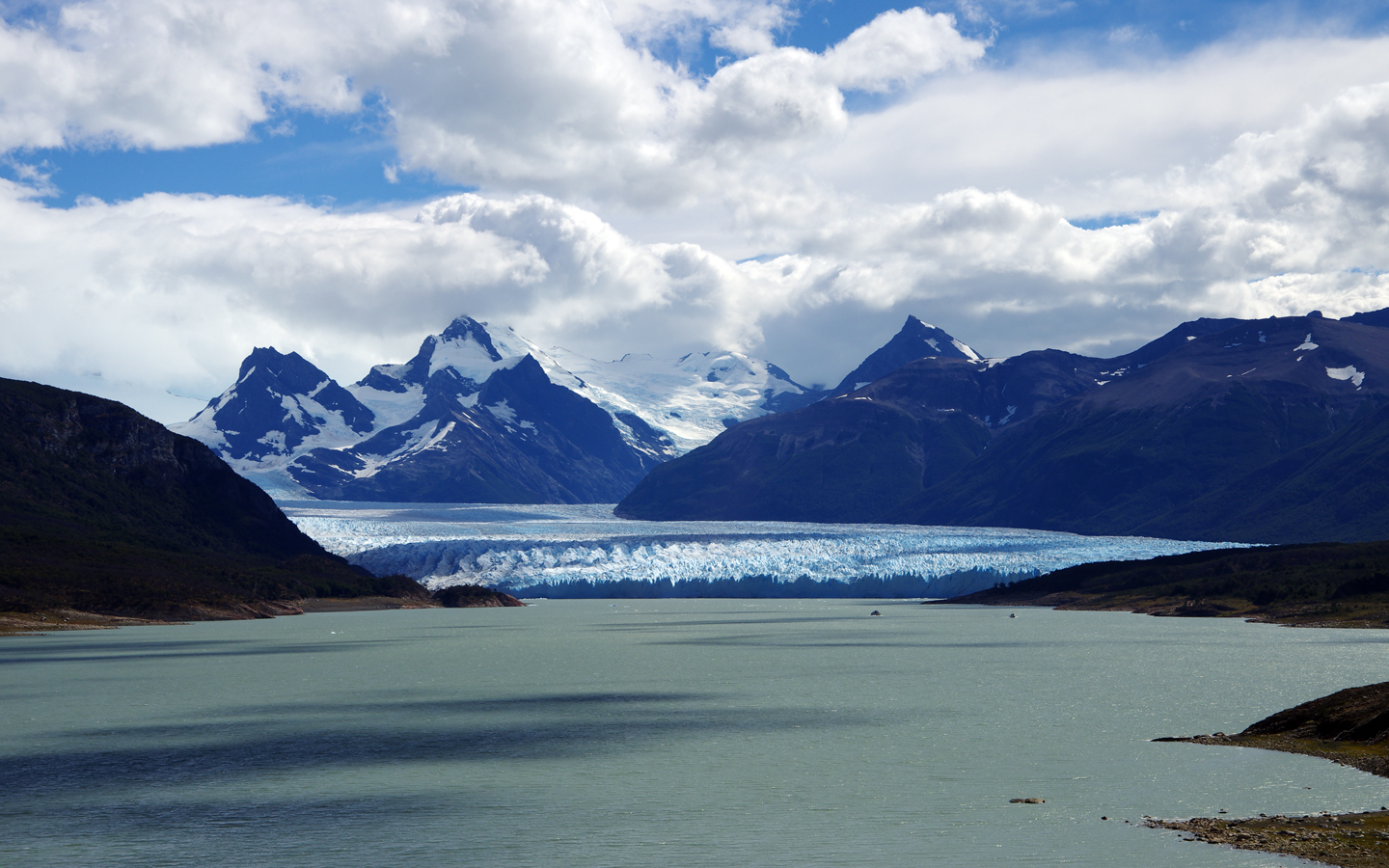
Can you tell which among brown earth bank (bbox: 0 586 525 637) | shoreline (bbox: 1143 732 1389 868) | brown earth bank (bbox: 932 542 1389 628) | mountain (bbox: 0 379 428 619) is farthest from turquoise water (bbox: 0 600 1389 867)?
mountain (bbox: 0 379 428 619)

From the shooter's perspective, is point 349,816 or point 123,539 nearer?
point 349,816

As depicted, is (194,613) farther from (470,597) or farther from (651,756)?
(651,756)

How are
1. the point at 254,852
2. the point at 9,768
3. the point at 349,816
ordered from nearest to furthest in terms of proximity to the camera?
the point at 254,852
the point at 349,816
the point at 9,768

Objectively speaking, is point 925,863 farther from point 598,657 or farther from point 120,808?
point 598,657

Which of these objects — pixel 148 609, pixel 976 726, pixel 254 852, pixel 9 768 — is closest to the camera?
pixel 254 852

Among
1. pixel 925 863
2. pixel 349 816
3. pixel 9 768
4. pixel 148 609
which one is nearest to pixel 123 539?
pixel 148 609

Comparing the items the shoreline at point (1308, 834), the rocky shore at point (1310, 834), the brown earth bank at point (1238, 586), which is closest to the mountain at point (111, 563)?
the brown earth bank at point (1238, 586)

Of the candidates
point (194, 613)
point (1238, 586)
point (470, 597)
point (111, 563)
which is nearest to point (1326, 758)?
point (1238, 586)
